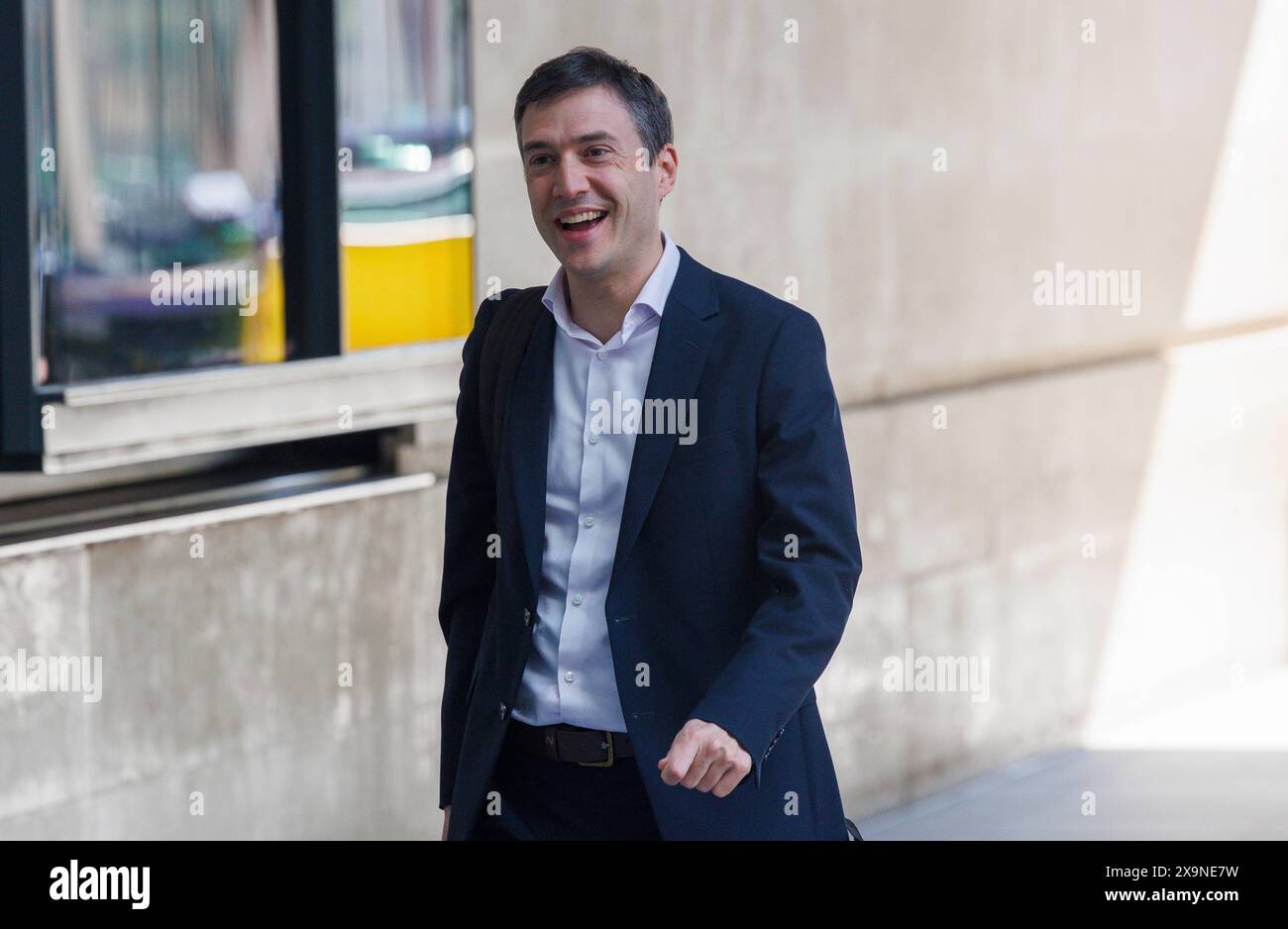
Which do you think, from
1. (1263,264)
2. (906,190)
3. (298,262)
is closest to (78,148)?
(298,262)

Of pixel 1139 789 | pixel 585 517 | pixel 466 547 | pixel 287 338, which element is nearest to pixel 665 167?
pixel 585 517

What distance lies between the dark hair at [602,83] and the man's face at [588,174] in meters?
0.01

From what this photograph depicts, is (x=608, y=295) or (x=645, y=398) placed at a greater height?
(x=608, y=295)

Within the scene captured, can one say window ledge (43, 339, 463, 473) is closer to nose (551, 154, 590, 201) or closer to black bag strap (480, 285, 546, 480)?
black bag strap (480, 285, 546, 480)

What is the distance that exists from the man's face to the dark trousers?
31.3 inches

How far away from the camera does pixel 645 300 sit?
3039 mm

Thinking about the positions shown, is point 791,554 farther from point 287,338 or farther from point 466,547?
point 287,338

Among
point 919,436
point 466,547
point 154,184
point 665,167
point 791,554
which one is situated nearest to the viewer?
point 791,554

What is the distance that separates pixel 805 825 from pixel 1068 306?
5447mm

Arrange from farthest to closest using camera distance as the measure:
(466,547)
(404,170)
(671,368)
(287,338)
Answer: (404,170) < (287,338) < (466,547) < (671,368)

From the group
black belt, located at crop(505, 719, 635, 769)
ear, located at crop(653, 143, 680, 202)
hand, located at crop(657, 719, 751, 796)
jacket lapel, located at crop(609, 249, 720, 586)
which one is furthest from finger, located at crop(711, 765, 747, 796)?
ear, located at crop(653, 143, 680, 202)

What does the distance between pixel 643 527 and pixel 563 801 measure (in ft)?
1.61

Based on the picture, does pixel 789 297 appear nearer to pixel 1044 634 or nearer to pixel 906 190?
pixel 906 190

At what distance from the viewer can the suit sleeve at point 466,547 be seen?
3.30 meters
